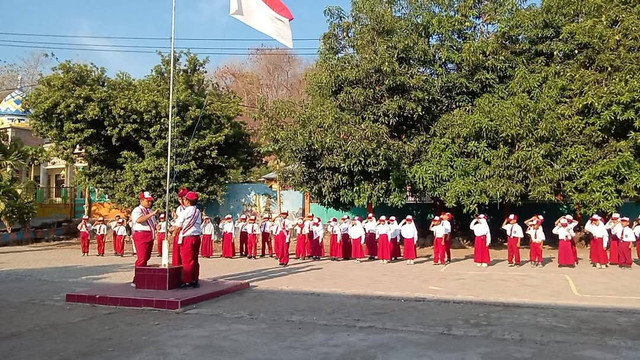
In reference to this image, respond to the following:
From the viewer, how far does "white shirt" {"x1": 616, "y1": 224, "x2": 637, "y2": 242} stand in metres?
14.6

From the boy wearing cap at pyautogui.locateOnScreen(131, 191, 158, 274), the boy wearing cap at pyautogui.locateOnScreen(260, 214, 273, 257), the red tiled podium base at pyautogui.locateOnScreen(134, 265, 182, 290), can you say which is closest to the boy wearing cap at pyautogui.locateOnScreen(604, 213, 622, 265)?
the boy wearing cap at pyautogui.locateOnScreen(260, 214, 273, 257)

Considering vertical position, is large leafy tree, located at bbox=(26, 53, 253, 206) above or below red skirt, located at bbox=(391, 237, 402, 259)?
above

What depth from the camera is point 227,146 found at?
23141 mm

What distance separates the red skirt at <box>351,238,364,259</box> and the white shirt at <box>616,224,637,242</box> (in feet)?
23.1

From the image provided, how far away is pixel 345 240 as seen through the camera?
17.3 meters

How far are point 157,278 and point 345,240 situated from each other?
8617 millimetres

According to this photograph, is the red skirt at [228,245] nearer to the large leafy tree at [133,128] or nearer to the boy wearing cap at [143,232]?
the large leafy tree at [133,128]

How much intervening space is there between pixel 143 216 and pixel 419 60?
39.9 feet

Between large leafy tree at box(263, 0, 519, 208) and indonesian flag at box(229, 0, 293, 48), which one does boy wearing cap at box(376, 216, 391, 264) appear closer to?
large leafy tree at box(263, 0, 519, 208)

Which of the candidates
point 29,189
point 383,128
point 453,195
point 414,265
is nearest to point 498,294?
point 414,265

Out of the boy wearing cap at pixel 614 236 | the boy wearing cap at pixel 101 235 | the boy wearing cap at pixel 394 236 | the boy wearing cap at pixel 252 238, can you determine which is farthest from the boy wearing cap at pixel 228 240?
the boy wearing cap at pixel 614 236

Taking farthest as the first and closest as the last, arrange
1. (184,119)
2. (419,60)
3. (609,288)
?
1. (184,119)
2. (419,60)
3. (609,288)

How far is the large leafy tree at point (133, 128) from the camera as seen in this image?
2084 centimetres

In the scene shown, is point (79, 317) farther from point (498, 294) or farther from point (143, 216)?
point (498, 294)
